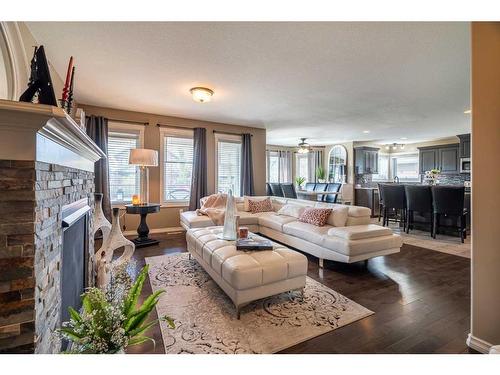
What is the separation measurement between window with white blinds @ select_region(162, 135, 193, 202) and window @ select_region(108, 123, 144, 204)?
1.83ft

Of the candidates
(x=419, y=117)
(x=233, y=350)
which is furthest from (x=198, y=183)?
(x=419, y=117)

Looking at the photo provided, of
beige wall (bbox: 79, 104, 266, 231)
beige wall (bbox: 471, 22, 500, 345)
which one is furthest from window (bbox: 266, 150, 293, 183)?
beige wall (bbox: 471, 22, 500, 345)

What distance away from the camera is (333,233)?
3.00 m

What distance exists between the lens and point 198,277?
271cm

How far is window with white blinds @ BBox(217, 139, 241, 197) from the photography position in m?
5.76

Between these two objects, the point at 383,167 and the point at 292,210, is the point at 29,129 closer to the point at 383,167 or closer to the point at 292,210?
the point at 292,210

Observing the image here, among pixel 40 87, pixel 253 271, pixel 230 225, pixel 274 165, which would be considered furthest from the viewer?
pixel 274 165

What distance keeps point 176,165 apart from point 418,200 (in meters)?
5.23

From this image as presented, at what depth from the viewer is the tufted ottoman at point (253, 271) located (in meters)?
1.91

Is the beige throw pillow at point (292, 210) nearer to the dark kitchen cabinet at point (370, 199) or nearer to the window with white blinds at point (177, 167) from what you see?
the window with white blinds at point (177, 167)

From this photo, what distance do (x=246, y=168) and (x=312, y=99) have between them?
2.48 m

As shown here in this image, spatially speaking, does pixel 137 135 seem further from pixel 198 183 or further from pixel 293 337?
pixel 293 337

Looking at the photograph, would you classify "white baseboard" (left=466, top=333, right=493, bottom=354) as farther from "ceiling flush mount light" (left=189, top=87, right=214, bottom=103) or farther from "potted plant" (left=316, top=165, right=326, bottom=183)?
"potted plant" (left=316, top=165, right=326, bottom=183)

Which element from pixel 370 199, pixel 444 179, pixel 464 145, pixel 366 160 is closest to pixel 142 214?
pixel 370 199
